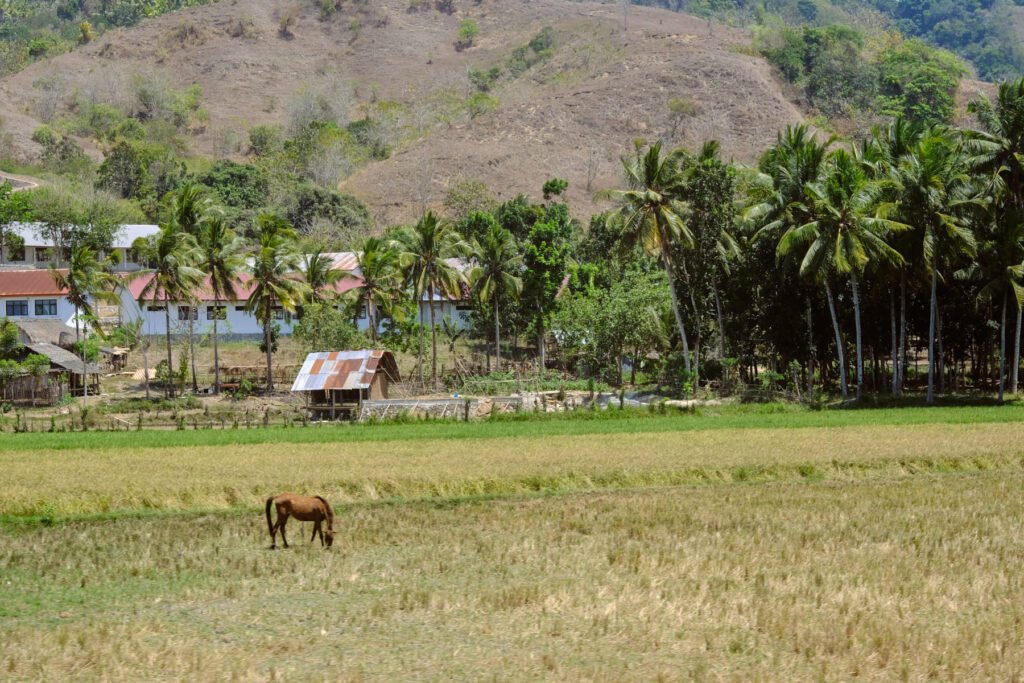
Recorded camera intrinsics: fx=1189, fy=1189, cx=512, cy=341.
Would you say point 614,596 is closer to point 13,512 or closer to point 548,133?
point 13,512

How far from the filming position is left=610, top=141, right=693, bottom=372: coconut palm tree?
4728cm

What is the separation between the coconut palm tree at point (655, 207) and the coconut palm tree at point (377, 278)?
12.3 m

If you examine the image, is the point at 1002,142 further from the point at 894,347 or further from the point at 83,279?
the point at 83,279

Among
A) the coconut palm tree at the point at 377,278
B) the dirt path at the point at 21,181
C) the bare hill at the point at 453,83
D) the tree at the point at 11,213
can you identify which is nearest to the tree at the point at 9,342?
the coconut palm tree at the point at 377,278

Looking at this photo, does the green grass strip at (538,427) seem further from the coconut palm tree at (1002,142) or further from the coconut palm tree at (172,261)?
the coconut palm tree at (172,261)

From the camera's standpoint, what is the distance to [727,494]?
68.9ft

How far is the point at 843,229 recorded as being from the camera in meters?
42.8

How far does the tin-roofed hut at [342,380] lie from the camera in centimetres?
4553

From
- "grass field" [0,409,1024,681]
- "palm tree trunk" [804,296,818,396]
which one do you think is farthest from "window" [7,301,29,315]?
"palm tree trunk" [804,296,818,396]

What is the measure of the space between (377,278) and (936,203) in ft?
85.2

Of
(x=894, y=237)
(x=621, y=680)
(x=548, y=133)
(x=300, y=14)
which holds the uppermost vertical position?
(x=300, y=14)

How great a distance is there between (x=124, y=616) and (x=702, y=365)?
42884mm

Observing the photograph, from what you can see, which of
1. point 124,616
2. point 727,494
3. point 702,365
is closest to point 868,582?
point 727,494

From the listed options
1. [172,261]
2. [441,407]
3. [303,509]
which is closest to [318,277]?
[172,261]
